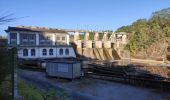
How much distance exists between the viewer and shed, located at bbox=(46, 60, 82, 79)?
32.5m

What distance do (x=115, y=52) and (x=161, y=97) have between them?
52342 mm

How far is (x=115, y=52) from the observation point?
76.8 meters

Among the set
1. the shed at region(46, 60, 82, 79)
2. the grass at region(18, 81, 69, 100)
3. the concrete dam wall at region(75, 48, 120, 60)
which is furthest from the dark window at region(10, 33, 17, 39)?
the grass at region(18, 81, 69, 100)

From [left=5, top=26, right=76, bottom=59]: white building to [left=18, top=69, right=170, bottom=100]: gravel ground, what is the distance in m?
25.1

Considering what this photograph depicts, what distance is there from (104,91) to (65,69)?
7.63 meters

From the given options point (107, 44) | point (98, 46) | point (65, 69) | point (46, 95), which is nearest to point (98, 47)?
point (98, 46)

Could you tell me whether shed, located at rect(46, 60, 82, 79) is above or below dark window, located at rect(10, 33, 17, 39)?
below

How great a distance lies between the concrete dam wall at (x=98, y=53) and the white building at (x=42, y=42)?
281 inches

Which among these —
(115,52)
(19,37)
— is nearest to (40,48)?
(19,37)

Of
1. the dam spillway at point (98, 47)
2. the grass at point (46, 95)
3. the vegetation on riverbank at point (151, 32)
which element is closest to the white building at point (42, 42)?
the dam spillway at point (98, 47)

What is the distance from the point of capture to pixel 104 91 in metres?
26.9

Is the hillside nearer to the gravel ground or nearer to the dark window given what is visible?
the dark window

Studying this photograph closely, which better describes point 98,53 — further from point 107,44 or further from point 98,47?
point 107,44

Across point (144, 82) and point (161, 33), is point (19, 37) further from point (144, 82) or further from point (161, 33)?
point (161, 33)
